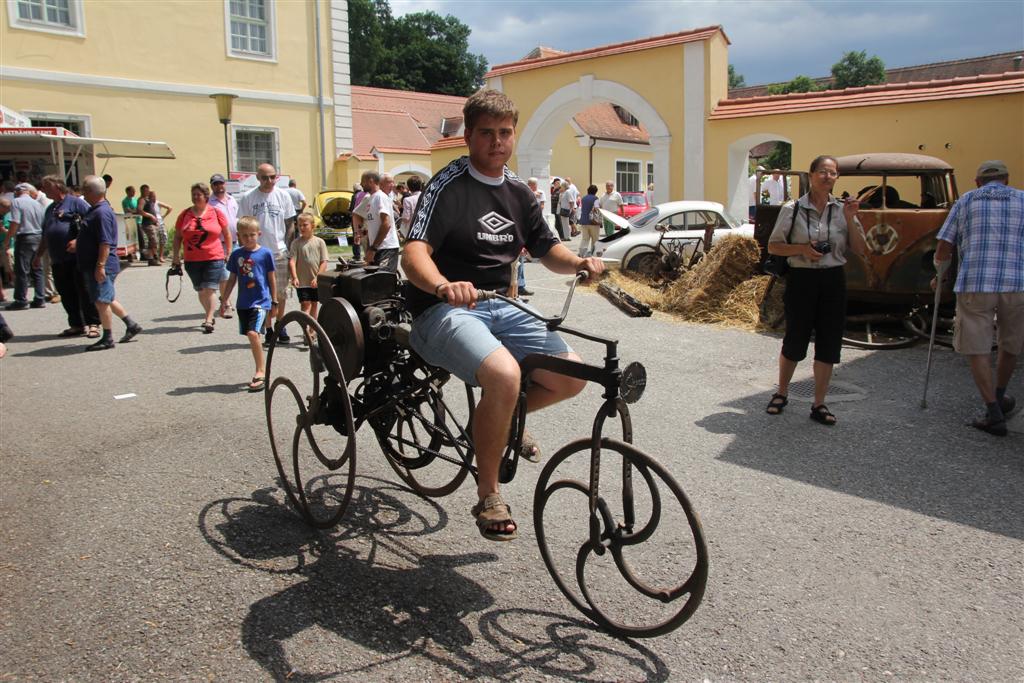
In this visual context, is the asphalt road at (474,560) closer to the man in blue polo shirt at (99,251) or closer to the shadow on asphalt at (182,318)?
the man in blue polo shirt at (99,251)

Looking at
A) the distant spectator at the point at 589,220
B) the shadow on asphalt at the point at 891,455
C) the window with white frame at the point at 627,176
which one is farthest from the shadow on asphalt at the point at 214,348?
the window with white frame at the point at 627,176

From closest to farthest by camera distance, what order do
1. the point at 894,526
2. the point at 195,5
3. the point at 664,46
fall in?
the point at 894,526 → the point at 664,46 → the point at 195,5

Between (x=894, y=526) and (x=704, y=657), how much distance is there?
183 centimetres

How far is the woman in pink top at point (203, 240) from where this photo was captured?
31.3ft

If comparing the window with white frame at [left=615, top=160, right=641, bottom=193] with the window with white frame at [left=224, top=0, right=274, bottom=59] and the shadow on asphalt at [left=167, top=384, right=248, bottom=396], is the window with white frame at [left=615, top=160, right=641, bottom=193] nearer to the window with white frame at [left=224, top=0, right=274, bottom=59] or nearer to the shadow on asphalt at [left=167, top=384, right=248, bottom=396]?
the window with white frame at [left=224, top=0, right=274, bottom=59]

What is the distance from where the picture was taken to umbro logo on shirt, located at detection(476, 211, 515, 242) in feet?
11.7

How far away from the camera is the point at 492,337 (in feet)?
11.0

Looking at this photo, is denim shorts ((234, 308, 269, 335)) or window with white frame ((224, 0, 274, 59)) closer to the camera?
denim shorts ((234, 308, 269, 335))

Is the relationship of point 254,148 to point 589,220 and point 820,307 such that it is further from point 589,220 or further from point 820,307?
point 820,307

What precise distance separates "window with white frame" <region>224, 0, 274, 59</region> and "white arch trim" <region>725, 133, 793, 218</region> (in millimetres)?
14467

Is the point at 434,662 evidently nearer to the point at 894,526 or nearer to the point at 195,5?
the point at 894,526

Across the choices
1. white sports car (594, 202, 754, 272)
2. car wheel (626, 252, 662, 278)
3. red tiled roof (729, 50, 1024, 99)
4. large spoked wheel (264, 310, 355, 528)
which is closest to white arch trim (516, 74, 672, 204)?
white sports car (594, 202, 754, 272)

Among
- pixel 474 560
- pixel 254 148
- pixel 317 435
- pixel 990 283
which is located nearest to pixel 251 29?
pixel 254 148

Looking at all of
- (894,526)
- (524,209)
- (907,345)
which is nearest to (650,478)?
(524,209)
